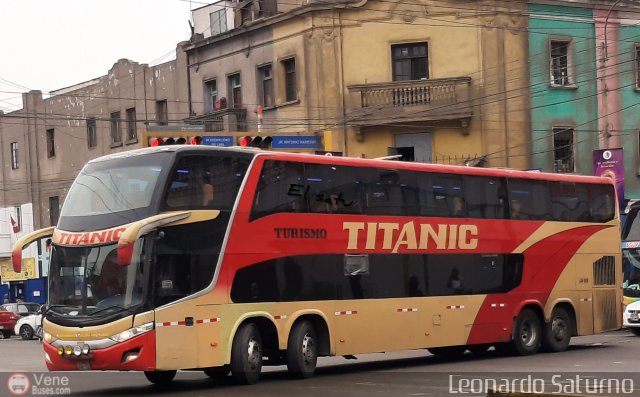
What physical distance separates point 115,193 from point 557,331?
1212 cm

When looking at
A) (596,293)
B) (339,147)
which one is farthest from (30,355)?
(596,293)

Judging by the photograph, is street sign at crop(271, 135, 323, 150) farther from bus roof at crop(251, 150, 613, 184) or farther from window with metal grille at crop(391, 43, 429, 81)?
window with metal grille at crop(391, 43, 429, 81)

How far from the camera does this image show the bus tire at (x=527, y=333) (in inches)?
1001

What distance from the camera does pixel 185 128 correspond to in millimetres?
31438

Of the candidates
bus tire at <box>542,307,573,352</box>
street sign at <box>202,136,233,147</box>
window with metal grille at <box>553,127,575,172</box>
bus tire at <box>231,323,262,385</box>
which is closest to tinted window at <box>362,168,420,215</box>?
bus tire at <box>231,323,262,385</box>

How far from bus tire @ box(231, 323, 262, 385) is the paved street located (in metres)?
0.26

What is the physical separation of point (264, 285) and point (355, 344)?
2.60 metres

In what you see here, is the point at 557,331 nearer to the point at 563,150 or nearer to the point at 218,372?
the point at 218,372

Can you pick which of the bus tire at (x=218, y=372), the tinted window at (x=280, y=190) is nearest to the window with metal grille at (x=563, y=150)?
the tinted window at (x=280, y=190)

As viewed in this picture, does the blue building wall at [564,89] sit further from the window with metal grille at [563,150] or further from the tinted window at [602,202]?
the tinted window at [602,202]

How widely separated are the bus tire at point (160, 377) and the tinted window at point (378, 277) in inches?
78.7

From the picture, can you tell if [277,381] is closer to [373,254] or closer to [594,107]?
[373,254]

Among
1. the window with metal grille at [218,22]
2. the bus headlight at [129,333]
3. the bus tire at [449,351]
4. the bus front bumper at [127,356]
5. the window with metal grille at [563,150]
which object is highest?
the window with metal grille at [218,22]

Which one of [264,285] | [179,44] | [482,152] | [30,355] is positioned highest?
[179,44]
